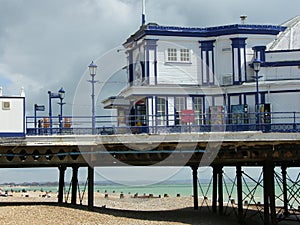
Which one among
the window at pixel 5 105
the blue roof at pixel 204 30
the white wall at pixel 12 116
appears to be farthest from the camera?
the blue roof at pixel 204 30

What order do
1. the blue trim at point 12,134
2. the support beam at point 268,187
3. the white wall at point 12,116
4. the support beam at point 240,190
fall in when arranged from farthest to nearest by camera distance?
the support beam at point 240,190 → the support beam at point 268,187 → the white wall at point 12,116 → the blue trim at point 12,134

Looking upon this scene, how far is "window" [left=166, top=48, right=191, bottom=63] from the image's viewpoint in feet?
108

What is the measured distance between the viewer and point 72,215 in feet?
81.6

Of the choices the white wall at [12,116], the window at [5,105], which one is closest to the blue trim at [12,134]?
the white wall at [12,116]

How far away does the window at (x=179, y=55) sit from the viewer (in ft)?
108

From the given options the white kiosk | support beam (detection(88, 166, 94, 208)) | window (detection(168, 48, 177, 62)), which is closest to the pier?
support beam (detection(88, 166, 94, 208))

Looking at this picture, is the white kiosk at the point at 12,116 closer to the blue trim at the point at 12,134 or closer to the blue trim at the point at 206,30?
the blue trim at the point at 12,134

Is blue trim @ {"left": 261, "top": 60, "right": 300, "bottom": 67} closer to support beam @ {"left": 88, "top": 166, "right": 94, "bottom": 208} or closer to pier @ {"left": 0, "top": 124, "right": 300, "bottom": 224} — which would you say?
pier @ {"left": 0, "top": 124, "right": 300, "bottom": 224}

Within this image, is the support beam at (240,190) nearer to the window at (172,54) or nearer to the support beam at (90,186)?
the window at (172,54)

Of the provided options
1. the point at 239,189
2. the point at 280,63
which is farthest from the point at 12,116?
the point at 280,63

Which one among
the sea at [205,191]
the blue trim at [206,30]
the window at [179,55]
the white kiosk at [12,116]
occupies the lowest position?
the sea at [205,191]

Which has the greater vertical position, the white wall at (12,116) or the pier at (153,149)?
the white wall at (12,116)

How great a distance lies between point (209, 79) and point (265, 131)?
790cm

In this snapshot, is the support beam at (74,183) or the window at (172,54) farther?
the window at (172,54)
